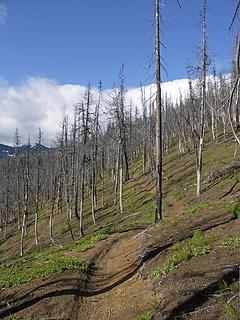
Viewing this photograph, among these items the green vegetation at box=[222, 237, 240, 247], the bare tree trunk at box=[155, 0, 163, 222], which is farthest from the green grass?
the bare tree trunk at box=[155, 0, 163, 222]

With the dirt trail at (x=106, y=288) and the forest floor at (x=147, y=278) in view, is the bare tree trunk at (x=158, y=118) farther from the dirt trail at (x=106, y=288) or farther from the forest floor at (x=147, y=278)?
the dirt trail at (x=106, y=288)

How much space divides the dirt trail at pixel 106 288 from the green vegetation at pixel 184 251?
0.54 m

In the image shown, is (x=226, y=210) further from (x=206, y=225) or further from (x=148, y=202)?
(x=148, y=202)

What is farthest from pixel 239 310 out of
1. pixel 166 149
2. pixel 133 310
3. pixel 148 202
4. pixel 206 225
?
pixel 166 149

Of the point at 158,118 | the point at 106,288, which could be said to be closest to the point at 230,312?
the point at 106,288

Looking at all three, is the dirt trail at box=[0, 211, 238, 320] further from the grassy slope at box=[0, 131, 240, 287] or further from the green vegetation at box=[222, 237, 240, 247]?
the green vegetation at box=[222, 237, 240, 247]

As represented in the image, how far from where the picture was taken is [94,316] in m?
10.7

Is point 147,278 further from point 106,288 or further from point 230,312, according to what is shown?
point 230,312

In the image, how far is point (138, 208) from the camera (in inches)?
1441

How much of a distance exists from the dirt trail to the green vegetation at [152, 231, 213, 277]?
0.54m

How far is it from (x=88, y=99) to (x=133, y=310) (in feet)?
98.9

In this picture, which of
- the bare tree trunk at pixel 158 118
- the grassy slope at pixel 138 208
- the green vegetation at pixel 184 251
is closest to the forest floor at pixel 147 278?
the green vegetation at pixel 184 251

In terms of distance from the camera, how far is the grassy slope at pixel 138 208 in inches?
693

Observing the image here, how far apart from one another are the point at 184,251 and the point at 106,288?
292 centimetres
